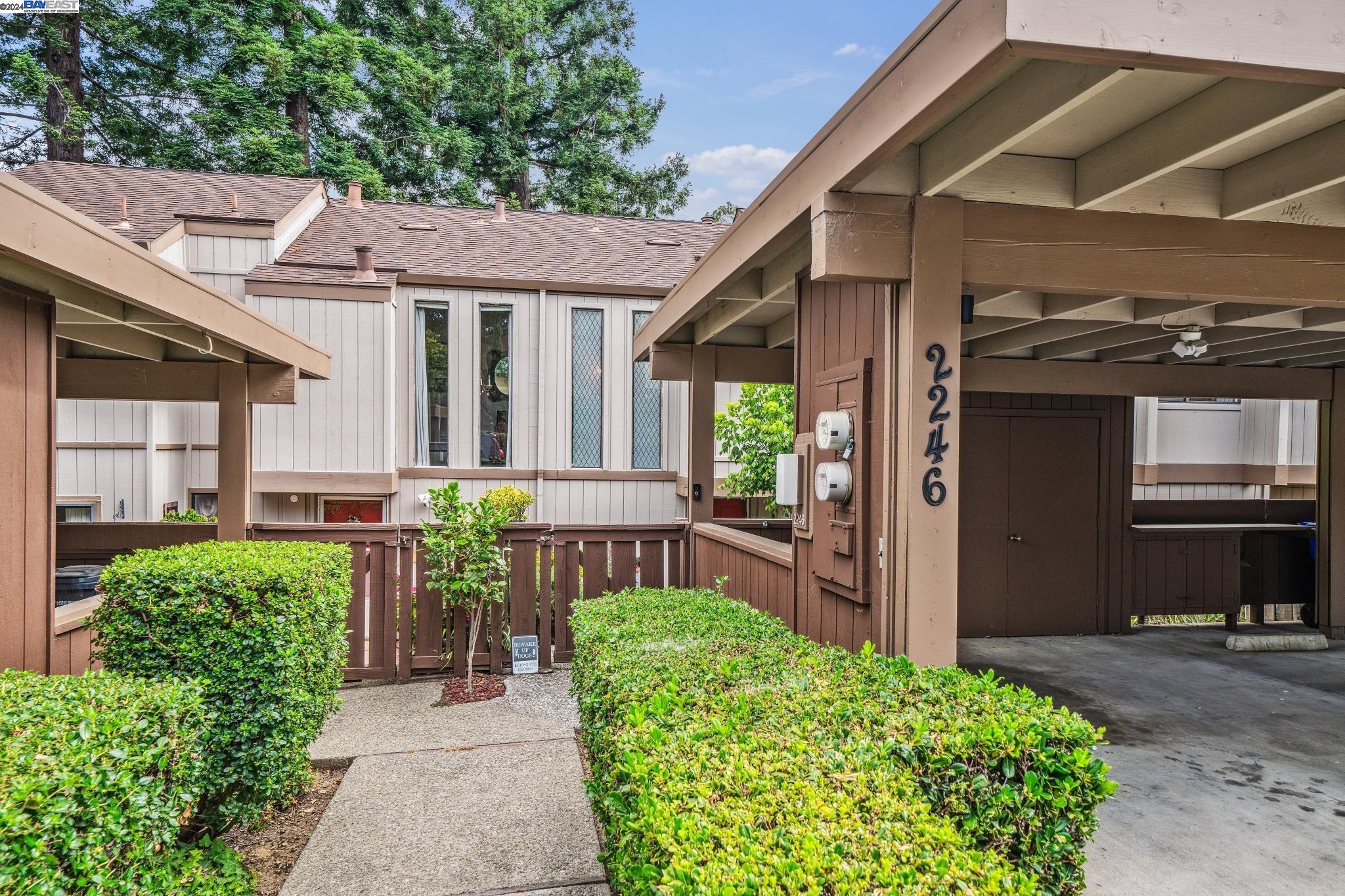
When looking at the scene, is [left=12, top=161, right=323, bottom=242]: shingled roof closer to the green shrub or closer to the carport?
the green shrub

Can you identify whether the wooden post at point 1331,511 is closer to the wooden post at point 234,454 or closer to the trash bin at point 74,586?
the wooden post at point 234,454

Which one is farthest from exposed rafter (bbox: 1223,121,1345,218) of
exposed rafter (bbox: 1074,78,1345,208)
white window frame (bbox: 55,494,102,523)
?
white window frame (bbox: 55,494,102,523)

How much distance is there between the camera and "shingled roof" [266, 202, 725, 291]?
9.63 meters

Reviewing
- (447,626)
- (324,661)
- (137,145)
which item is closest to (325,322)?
(447,626)

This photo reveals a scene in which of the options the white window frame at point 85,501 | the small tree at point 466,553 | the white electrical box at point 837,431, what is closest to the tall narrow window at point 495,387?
the small tree at point 466,553

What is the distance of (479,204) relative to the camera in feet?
71.3

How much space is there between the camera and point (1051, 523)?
7.52 meters

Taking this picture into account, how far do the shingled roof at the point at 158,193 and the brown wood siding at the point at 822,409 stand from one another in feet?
26.3

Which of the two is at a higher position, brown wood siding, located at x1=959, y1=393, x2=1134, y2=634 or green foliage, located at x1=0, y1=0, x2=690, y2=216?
green foliage, located at x1=0, y1=0, x2=690, y2=216

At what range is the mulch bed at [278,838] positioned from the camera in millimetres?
3143

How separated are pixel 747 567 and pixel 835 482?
1819mm

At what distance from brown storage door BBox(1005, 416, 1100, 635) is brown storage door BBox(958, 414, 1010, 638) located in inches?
3.1

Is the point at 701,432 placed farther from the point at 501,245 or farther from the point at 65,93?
the point at 65,93

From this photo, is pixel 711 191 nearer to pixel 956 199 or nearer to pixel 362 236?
pixel 362 236
